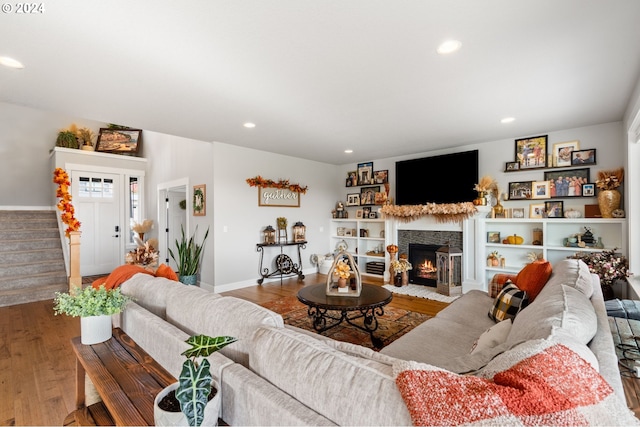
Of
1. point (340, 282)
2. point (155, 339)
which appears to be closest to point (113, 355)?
point (155, 339)

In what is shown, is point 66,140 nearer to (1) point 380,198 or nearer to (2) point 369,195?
(2) point 369,195

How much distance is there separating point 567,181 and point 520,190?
22.8 inches

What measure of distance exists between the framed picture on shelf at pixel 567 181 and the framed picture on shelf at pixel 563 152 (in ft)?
0.39

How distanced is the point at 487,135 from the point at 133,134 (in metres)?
7.36

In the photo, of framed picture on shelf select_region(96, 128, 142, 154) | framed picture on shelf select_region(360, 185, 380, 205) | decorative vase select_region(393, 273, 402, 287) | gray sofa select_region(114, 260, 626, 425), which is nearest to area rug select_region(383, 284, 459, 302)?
decorative vase select_region(393, 273, 402, 287)

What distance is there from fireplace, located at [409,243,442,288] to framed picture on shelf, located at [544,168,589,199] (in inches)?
74.7

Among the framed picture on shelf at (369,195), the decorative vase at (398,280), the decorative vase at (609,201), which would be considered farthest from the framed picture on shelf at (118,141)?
the decorative vase at (609,201)

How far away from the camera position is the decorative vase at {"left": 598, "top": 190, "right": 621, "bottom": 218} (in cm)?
380

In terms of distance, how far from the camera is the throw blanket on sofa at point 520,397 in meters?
0.62

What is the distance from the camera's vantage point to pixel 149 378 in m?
1.27

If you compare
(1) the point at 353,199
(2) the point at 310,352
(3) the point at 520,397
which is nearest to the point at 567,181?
(1) the point at 353,199

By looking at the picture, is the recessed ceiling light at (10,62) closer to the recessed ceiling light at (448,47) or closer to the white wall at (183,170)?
the white wall at (183,170)

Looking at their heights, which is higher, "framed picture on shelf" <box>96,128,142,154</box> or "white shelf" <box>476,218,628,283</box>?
"framed picture on shelf" <box>96,128,142,154</box>

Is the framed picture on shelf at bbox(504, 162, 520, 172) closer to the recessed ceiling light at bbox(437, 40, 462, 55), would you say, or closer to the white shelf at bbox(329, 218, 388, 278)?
the white shelf at bbox(329, 218, 388, 278)
